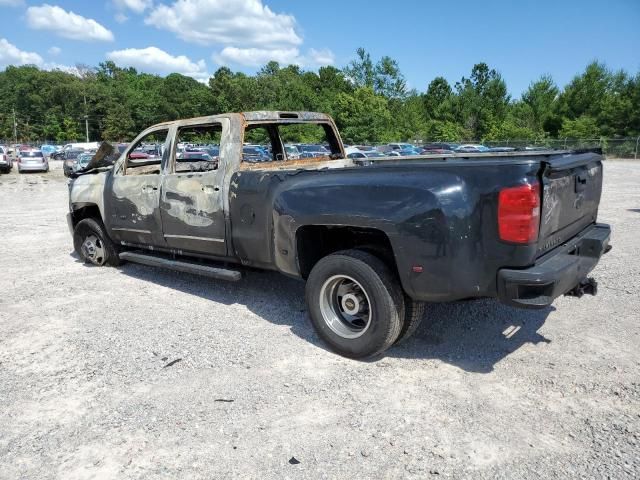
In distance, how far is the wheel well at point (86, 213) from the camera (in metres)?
6.73

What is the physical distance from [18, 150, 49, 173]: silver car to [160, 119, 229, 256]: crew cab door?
2946cm

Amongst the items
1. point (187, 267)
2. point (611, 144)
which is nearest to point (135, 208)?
point (187, 267)

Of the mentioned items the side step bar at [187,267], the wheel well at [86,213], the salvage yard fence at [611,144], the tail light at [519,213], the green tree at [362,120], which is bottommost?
the side step bar at [187,267]

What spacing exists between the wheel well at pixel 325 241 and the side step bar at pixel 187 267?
2.82 feet

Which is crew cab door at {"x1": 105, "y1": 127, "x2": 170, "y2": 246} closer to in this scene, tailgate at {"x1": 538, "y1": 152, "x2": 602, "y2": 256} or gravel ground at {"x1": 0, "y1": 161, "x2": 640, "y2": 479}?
gravel ground at {"x1": 0, "y1": 161, "x2": 640, "y2": 479}

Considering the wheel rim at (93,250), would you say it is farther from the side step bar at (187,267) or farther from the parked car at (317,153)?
the parked car at (317,153)

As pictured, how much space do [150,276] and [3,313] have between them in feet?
5.67

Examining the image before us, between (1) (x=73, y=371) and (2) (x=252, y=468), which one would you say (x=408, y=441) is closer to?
(2) (x=252, y=468)

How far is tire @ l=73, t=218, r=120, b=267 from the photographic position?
6617 millimetres

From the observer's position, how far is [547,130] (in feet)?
192

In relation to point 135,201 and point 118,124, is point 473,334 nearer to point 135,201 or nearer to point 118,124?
point 135,201

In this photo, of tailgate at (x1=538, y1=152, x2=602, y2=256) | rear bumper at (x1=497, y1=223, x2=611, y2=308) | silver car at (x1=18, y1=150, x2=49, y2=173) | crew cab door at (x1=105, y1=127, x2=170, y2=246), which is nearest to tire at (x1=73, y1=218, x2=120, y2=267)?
crew cab door at (x1=105, y1=127, x2=170, y2=246)

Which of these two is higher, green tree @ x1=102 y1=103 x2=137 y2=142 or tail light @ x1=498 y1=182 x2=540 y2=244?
green tree @ x1=102 y1=103 x2=137 y2=142

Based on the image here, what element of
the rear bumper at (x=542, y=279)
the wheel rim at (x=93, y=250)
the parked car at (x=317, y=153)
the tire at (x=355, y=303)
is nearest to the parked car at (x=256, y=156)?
the parked car at (x=317, y=153)
